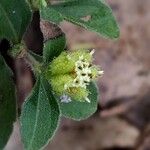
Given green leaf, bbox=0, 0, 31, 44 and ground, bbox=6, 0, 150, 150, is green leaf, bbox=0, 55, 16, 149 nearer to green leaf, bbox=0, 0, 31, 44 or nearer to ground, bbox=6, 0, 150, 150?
green leaf, bbox=0, 0, 31, 44

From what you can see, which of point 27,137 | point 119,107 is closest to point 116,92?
point 119,107

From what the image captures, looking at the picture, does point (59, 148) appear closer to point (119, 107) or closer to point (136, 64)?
point (119, 107)

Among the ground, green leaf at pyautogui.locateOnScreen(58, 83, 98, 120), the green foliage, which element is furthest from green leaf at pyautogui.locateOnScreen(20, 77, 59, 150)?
the ground

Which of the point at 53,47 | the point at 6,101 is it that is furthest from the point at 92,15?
the point at 6,101

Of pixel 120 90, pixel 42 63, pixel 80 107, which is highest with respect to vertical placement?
pixel 42 63

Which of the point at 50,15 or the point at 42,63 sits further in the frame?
the point at 42,63

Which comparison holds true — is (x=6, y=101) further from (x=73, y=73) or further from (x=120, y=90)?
(x=120, y=90)

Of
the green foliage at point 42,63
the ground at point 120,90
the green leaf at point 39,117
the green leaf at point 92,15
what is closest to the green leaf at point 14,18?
the green foliage at point 42,63

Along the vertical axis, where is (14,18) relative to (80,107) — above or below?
above
